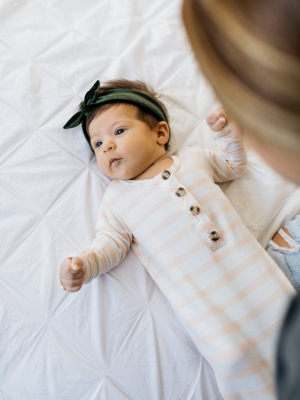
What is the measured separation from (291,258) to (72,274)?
0.54 m

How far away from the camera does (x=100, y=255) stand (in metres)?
0.91

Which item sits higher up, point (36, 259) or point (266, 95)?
point (36, 259)

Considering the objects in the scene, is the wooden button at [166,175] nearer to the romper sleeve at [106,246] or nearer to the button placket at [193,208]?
the button placket at [193,208]

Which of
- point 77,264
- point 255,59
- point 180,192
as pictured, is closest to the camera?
point 255,59

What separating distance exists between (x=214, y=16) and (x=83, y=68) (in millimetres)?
840

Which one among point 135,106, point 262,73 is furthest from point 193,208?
point 262,73

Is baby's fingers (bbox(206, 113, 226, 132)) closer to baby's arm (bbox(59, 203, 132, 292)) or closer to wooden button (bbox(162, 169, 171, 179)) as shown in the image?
A: wooden button (bbox(162, 169, 171, 179))

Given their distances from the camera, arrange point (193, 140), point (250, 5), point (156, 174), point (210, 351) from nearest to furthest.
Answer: point (250, 5) → point (210, 351) → point (156, 174) → point (193, 140)

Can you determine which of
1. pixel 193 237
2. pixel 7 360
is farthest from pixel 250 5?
pixel 7 360

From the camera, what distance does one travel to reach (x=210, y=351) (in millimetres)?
879

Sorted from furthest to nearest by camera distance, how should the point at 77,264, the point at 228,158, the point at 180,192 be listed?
the point at 228,158, the point at 180,192, the point at 77,264

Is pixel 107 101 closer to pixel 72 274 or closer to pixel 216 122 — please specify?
pixel 216 122

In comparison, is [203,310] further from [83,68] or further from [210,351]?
[83,68]

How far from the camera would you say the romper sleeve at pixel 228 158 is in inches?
40.0
